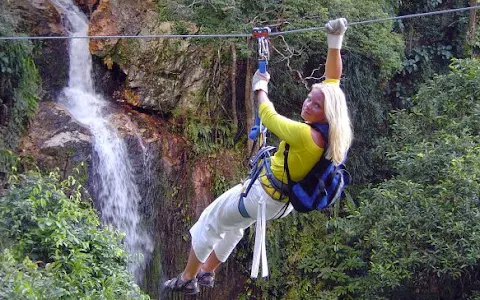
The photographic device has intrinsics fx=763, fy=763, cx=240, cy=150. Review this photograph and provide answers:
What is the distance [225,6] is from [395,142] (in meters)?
3.26

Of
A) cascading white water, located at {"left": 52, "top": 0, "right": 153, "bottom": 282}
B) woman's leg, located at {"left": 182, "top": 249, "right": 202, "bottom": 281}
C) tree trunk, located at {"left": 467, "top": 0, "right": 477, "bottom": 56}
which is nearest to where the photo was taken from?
woman's leg, located at {"left": 182, "top": 249, "right": 202, "bottom": 281}

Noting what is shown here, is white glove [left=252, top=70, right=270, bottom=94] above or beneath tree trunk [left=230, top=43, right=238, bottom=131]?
beneath

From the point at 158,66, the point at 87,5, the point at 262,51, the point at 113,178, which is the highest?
the point at 87,5

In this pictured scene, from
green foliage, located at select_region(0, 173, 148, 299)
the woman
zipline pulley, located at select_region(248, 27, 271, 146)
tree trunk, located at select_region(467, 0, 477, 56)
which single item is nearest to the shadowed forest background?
Result: green foliage, located at select_region(0, 173, 148, 299)

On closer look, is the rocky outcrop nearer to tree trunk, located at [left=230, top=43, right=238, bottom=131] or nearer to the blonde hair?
tree trunk, located at [left=230, top=43, right=238, bottom=131]

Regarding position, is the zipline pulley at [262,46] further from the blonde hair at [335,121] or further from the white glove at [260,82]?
the blonde hair at [335,121]

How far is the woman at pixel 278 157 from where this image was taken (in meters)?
4.41

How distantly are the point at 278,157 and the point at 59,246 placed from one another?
3.00m

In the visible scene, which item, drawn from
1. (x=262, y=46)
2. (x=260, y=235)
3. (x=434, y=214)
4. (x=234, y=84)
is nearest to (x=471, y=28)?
(x=234, y=84)

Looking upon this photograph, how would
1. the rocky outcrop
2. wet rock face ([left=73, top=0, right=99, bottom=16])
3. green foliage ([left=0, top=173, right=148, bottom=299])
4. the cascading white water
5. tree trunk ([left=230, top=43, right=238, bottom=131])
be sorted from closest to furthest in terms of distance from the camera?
green foliage ([left=0, top=173, right=148, bottom=299]), the cascading white water, tree trunk ([left=230, top=43, right=238, bottom=131]), the rocky outcrop, wet rock face ([left=73, top=0, right=99, bottom=16])

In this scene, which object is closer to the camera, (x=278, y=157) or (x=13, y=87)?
(x=278, y=157)

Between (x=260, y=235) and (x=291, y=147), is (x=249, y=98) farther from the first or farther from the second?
(x=291, y=147)

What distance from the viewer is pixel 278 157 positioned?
4738 mm

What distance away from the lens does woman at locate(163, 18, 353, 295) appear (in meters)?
4.41
